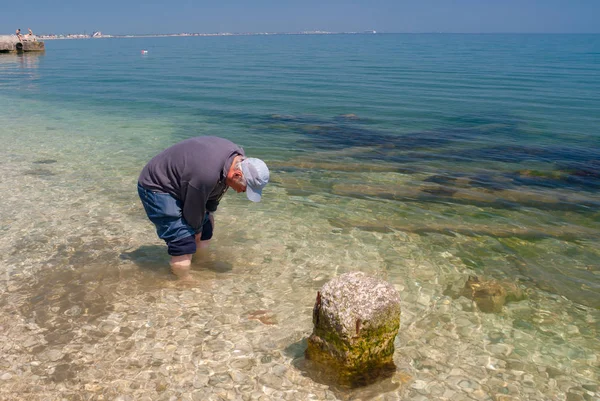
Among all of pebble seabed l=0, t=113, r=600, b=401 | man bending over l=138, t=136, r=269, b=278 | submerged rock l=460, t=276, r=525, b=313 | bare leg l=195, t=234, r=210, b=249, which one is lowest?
pebble seabed l=0, t=113, r=600, b=401

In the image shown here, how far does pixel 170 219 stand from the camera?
575 centimetres

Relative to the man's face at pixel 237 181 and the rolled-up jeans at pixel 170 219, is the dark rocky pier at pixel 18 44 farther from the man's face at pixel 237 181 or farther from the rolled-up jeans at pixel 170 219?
the man's face at pixel 237 181

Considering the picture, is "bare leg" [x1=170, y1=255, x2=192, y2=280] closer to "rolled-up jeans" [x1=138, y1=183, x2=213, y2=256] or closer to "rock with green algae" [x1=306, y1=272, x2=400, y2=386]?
"rolled-up jeans" [x1=138, y1=183, x2=213, y2=256]

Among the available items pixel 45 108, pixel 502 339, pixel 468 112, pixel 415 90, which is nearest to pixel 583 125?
pixel 468 112

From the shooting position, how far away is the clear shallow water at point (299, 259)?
4.84 m

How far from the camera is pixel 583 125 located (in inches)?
742

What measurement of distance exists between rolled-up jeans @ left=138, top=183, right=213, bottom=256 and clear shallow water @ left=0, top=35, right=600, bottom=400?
0.64 m

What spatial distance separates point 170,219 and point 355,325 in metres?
2.58

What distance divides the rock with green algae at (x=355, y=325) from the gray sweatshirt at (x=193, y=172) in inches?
70.4

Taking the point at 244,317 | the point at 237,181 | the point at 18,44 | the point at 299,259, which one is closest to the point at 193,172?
the point at 237,181

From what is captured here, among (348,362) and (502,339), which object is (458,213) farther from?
(348,362)

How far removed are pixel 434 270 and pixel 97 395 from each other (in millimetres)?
4570

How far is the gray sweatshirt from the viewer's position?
5324 millimetres

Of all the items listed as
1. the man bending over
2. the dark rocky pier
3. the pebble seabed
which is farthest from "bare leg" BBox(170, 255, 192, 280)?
the dark rocky pier
